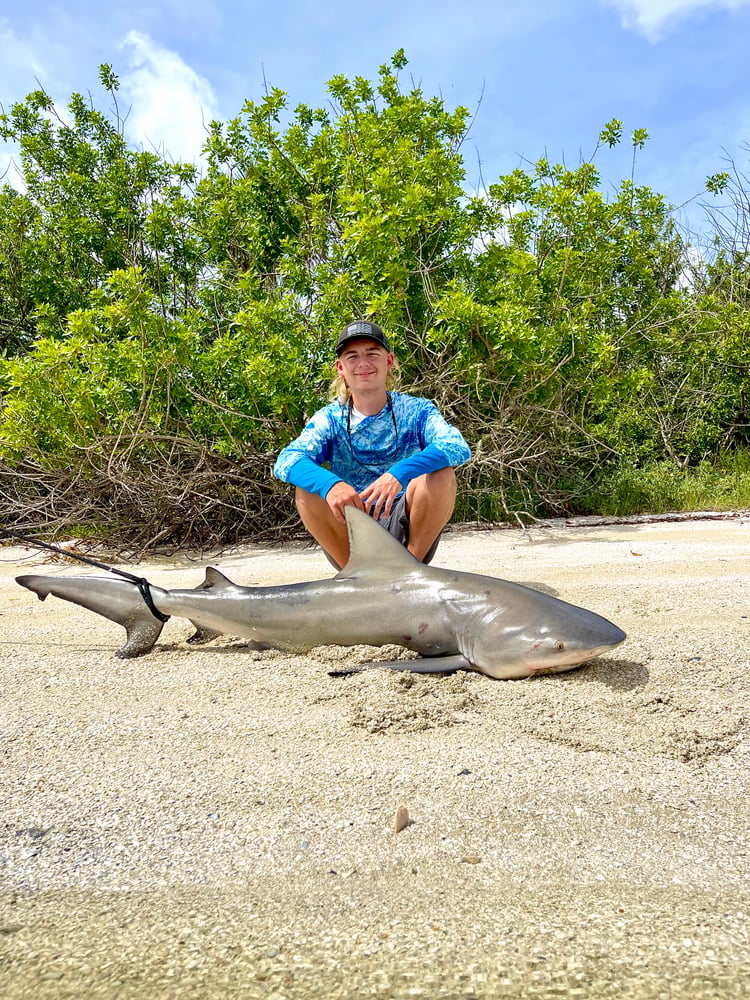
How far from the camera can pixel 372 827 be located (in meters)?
1.63

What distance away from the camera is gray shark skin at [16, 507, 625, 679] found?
2.48m

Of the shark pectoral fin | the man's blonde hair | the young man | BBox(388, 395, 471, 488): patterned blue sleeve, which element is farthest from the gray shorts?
the shark pectoral fin

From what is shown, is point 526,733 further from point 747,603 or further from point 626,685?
point 747,603

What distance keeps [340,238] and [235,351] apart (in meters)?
1.87

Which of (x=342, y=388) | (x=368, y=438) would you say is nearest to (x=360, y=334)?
(x=342, y=388)

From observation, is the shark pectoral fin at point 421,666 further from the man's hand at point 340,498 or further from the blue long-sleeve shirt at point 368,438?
the blue long-sleeve shirt at point 368,438

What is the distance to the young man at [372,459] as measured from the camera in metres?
3.36

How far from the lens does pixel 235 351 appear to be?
6.57 meters

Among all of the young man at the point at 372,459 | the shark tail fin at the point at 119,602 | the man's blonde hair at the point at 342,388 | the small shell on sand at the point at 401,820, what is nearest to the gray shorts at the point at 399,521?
the young man at the point at 372,459

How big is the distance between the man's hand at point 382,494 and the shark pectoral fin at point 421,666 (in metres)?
0.81

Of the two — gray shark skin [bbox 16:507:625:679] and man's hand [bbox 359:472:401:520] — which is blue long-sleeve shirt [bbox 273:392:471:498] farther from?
gray shark skin [bbox 16:507:625:679]

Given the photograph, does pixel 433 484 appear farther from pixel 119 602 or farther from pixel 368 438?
pixel 119 602

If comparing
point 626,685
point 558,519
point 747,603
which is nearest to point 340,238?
point 558,519

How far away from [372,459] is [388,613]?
1.19 metres
